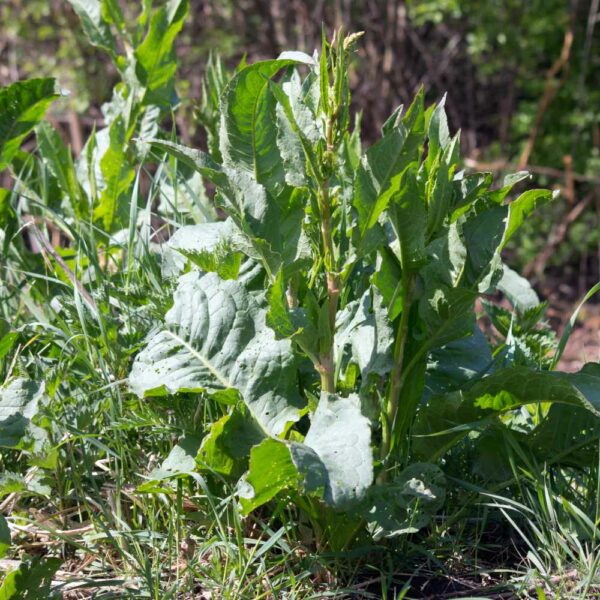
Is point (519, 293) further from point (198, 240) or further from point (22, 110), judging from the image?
point (22, 110)

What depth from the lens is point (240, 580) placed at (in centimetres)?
154

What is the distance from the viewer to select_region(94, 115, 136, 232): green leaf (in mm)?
2490

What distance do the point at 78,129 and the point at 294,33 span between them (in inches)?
69.5

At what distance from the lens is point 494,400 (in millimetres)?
1630

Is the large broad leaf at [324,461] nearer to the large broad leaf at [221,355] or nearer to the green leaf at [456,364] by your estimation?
the large broad leaf at [221,355]

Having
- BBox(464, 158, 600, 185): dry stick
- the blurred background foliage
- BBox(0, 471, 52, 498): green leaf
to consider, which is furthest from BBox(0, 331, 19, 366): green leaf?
BBox(464, 158, 600, 185): dry stick

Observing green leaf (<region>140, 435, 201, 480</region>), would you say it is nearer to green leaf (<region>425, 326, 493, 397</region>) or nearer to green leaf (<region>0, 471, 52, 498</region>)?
green leaf (<region>0, 471, 52, 498</region>)

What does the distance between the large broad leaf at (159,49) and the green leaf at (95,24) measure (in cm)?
17

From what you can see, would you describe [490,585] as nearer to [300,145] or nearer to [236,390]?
[236,390]

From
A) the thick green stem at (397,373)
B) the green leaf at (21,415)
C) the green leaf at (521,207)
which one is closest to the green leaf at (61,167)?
Result: the green leaf at (21,415)

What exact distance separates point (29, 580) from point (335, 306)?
0.74 meters

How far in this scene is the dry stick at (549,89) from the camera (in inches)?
245

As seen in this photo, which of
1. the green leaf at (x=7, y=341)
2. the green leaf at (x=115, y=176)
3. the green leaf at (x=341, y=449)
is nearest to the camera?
the green leaf at (x=341, y=449)

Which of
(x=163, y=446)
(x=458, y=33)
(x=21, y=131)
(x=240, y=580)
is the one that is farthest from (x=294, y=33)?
(x=240, y=580)
